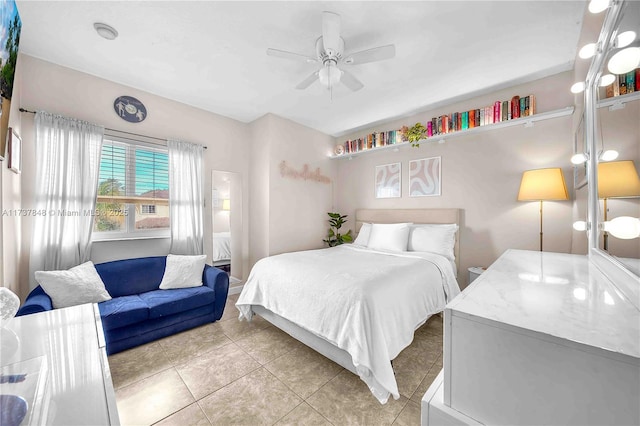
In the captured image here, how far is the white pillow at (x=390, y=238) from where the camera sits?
324 centimetres

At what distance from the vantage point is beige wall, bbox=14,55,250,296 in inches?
→ 91.7

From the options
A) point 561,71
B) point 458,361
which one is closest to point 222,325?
point 458,361

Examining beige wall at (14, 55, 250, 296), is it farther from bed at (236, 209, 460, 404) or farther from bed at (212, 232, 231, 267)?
bed at (236, 209, 460, 404)

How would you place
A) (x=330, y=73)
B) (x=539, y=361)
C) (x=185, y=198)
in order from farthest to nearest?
(x=185, y=198), (x=330, y=73), (x=539, y=361)

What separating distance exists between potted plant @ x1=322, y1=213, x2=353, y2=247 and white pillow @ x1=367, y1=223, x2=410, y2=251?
0.82 metres

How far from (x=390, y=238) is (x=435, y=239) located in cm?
56

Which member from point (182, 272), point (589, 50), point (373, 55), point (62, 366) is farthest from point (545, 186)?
Result: point (182, 272)

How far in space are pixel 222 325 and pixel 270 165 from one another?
7.31 feet

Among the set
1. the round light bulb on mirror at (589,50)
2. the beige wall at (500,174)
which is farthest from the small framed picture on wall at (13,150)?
the beige wall at (500,174)

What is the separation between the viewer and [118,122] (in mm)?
2842

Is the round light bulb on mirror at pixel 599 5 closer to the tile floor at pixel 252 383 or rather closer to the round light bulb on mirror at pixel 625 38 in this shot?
the round light bulb on mirror at pixel 625 38

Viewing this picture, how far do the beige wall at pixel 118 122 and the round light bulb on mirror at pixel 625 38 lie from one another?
348 centimetres

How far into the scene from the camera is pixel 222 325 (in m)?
2.68

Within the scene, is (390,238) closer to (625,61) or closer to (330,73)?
(330,73)
